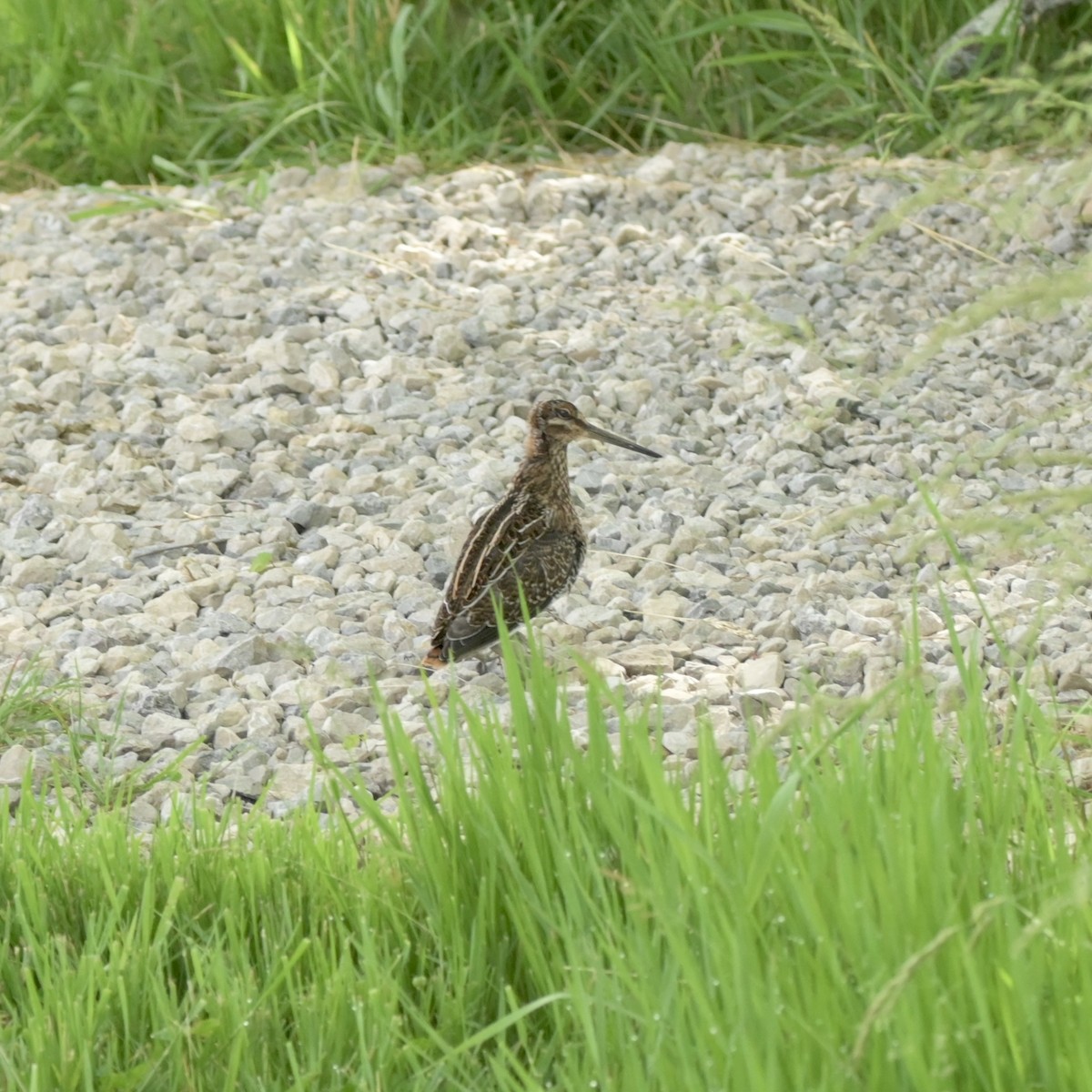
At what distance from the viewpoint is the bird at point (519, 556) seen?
371 cm

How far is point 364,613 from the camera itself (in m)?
4.15

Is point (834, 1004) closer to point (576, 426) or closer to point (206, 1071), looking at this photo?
point (206, 1071)

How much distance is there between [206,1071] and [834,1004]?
32.4 inches

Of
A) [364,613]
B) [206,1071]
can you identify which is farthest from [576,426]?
[206,1071]

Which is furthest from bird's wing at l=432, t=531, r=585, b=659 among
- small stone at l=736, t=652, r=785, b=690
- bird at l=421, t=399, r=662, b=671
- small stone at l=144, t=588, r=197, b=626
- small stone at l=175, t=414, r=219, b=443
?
small stone at l=175, t=414, r=219, b=443

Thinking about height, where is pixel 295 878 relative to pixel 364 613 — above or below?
above

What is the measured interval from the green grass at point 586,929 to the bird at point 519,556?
1010mm

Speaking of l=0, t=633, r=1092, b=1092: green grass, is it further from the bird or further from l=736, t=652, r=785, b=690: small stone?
the bird

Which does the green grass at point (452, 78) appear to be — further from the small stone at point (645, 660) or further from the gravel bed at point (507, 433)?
the small stone at point (645, 660)

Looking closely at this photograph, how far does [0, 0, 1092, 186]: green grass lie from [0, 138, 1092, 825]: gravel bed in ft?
0.99

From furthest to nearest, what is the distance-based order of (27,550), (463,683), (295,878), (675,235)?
(675,235) → (27,550) → (463,683) → (295,878)

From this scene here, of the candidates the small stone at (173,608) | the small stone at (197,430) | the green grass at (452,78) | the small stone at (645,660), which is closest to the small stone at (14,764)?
the small stone at (173,608)

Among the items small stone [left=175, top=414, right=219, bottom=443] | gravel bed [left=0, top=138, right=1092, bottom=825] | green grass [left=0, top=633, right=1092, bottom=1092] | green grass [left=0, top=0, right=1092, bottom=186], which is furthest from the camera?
green grass [left=0, top=0, right=1092, bottom=186]

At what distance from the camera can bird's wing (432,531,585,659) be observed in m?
3.70
